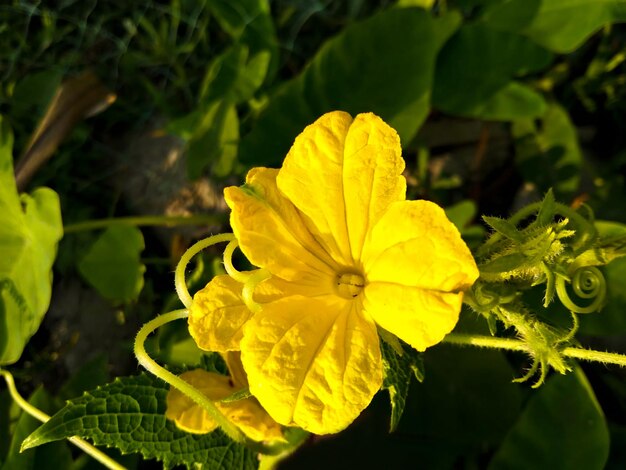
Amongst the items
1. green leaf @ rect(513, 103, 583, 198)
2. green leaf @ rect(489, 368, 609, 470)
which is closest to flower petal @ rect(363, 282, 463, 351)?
green leaf @ rect(489, 368, 609, 470)

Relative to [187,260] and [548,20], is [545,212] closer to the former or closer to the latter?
[187,260]

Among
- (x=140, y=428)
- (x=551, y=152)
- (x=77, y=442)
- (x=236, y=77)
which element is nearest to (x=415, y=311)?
(x=140, y=428)

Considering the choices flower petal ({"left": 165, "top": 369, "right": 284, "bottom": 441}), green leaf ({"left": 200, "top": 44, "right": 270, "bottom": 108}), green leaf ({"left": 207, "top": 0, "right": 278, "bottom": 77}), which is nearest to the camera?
flower petal ({"left": 165, "top": 369, "right": 284, "bottom": 441})

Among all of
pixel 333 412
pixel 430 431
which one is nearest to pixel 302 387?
pixel 333 412

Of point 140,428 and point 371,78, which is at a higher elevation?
point 371,78

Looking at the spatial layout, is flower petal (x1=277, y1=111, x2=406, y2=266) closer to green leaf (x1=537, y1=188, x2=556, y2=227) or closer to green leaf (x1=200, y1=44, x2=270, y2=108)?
green leaf (x1=537, y1=188, x2=556, y2=227)

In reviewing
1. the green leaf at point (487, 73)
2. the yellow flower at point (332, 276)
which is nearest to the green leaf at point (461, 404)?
the green leaf at point (487, 73)
